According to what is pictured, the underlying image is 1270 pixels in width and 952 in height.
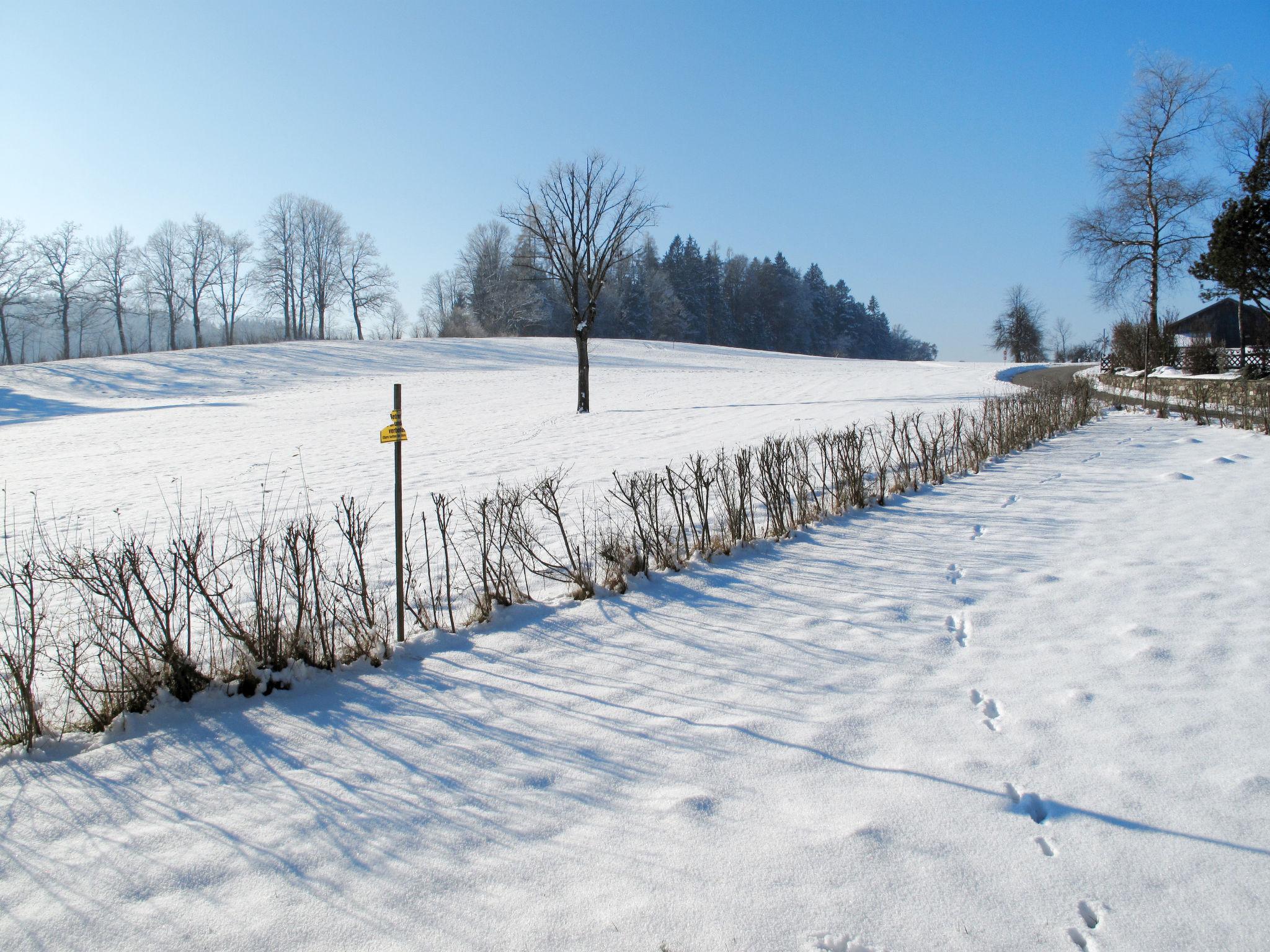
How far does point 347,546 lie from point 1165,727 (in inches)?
249

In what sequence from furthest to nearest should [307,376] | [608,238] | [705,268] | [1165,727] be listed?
1. [705,268]
2. [307,376]
3. [608,238]
4. [1165,727]

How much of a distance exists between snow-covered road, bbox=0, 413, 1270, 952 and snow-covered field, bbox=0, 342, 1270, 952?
0.01 meters

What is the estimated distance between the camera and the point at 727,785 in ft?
8.94

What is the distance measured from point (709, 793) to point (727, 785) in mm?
97

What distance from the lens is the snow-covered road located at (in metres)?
2.10

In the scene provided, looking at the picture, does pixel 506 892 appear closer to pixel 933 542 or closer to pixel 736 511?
pixel 736 511

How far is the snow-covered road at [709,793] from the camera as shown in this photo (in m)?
2.10

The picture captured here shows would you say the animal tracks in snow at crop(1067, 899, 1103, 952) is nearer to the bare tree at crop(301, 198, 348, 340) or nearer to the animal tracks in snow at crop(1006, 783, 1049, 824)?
the animal tracks in snow at crop(1006, 783, 1049, 824)

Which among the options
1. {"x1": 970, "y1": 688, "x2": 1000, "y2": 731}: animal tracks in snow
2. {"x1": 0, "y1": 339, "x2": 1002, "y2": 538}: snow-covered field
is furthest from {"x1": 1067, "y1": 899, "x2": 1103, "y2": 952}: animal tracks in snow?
{"x1": 0, "y1": 339, "x2": 1002, "y2": 538}: snow-covered field

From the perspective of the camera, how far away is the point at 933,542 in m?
6.14

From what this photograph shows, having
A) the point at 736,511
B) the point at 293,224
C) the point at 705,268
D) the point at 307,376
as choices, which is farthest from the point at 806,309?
the point at 736,511

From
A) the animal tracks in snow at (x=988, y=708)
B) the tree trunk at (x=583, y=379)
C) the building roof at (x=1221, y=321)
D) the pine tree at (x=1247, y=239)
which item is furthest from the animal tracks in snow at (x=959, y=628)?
the building roof at (x=1221, y=321)

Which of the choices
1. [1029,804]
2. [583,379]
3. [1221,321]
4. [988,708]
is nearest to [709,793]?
[1029,804]

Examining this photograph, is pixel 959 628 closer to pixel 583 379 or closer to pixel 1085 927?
pixel 1085 927
